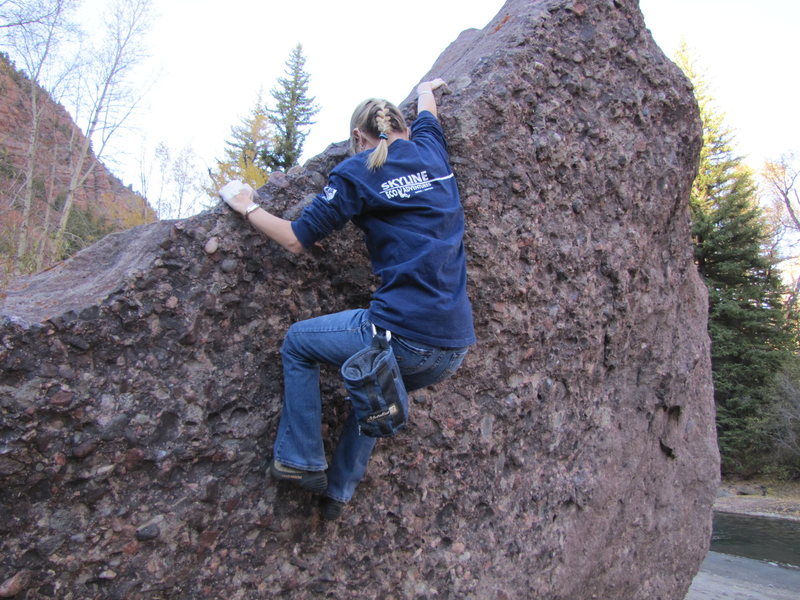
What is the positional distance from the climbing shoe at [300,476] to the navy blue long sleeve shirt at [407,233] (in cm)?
75

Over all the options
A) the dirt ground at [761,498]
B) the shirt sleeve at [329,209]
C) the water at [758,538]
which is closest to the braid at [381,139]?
the shirt sleeve at [329,209]

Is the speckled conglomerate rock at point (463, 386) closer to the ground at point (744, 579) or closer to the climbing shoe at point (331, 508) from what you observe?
the climbing shoe at point (331, 508)

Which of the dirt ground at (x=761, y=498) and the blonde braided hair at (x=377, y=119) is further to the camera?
the dirt ground at (x=761, y=498)

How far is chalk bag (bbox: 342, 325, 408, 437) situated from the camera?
2121mm

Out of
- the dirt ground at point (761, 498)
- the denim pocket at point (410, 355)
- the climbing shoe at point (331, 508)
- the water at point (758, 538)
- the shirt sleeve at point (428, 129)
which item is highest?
the shirt sleeve at point (428, 129)

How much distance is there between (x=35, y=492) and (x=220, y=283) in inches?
41.6

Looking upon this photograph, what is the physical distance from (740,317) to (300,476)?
22.0 metres

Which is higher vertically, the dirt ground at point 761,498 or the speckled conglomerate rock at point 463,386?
the speckled conglomerate rock at point 463,386

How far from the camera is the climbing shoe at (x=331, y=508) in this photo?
8.55 ft

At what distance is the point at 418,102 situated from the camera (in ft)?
10.4

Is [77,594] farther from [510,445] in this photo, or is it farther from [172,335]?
[510,445]

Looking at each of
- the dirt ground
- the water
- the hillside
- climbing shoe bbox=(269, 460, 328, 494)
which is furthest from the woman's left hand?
the dirt ground

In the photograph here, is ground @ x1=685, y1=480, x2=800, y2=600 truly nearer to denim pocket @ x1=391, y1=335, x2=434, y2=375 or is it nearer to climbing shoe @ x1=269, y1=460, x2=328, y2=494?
climbing shoe @ x1=269, y1=460, x2=328, y2=494

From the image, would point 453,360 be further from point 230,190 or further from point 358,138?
point 230,190
